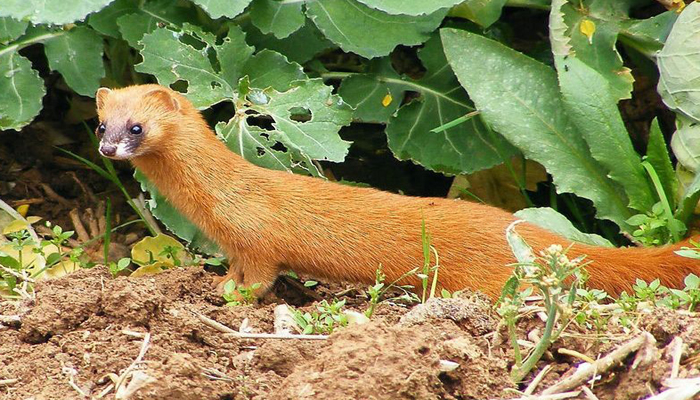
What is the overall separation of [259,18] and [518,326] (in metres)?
2.32

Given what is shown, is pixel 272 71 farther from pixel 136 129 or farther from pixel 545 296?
pixel 545 296

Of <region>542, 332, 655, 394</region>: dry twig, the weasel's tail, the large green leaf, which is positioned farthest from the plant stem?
the large green leaf

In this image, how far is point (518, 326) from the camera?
11.0 ft

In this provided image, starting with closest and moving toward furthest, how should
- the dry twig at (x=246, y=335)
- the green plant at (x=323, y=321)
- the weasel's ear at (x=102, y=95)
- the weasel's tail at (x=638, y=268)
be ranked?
the dry twig at (x=246, y=335) → the green plant at (x=323, y=321) → the weasel's tail at (x=638, y=268) → the weasel's ear at (x=102, y=95)

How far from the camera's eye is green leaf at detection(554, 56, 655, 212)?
15.6 feet

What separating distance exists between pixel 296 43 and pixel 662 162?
1963 millimetres

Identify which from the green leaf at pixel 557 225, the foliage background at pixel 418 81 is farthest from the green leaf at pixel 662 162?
the green leaf at pixel 557 225

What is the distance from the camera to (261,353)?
3137 mm

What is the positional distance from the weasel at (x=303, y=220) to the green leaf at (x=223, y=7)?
0.45 metres

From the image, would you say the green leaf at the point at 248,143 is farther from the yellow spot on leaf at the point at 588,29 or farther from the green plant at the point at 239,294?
the yellow spot on leaf at the point at 588,29

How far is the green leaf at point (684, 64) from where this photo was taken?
4703 millimetres

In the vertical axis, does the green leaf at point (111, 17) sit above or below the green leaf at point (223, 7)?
below

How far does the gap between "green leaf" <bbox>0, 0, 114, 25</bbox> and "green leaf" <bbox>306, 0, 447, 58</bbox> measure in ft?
3.54

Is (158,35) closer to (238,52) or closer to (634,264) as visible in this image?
(238,52)
